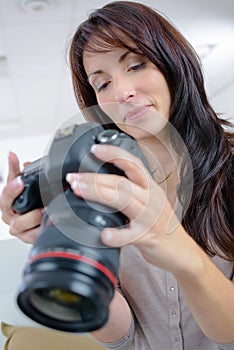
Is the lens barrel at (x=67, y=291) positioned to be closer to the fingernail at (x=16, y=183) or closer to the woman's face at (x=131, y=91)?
the fingernail at (x=16, y=183)

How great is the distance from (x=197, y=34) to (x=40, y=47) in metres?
0.88

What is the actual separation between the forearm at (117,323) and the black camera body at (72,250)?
0.31 metres

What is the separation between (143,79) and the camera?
71 cm

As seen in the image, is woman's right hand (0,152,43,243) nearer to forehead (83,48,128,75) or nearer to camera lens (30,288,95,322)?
camera lens (30,288,95,322)

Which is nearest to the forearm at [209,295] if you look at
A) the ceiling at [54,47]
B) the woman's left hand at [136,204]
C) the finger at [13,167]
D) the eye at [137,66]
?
the woman's left hand at [136,204]

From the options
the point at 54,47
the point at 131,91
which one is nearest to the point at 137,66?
the point at 131,91

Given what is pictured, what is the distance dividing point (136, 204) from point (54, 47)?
221 cm

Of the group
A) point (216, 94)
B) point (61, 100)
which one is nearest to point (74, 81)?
point (61, 100)

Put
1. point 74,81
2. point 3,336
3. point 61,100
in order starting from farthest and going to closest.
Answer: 1. point 61,100
2. point 3,336
3. point 74,81

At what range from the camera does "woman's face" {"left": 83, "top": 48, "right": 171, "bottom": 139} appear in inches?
26.9

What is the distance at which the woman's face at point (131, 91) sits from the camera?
2.24ft

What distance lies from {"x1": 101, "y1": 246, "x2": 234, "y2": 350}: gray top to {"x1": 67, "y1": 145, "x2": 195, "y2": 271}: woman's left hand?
0.27m

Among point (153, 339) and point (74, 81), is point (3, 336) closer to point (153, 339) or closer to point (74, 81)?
point (153, 339)

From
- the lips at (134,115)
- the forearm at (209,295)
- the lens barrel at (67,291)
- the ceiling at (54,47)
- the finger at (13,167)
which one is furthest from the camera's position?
the ceiling at (54,47)
